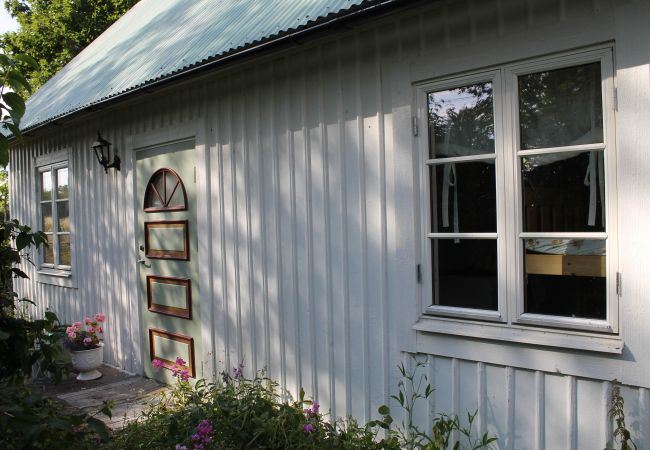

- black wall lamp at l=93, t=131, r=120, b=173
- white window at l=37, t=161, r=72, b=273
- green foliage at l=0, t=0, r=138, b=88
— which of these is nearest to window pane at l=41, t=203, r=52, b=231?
white window at l=37, t=161, r=72, b=273

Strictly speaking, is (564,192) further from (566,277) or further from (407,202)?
(407,202)

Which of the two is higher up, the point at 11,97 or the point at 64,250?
the point at 11,97

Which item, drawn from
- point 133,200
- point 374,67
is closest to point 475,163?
point 374,67

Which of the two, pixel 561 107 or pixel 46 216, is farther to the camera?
pixel 46 216

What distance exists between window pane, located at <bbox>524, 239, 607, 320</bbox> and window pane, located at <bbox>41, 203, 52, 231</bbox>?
23.7ft

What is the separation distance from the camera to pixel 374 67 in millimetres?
3773

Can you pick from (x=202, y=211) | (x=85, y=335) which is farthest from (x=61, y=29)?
(x=202, y=211)

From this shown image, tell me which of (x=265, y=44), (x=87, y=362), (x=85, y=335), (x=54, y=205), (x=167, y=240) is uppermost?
(x=265, y=44)

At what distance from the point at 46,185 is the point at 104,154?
2.41m

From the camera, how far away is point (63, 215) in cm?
777

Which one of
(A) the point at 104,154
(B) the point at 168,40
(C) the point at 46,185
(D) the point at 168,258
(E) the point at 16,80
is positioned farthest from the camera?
(C) the point at 46,185

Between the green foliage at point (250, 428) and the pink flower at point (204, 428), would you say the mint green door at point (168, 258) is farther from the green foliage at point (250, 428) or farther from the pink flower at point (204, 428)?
the pink flower at point (204, 428)

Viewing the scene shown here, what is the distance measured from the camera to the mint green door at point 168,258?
5.41 metres

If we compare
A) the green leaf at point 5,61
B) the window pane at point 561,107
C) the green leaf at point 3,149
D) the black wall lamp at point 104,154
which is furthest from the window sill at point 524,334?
the black wall lamp at point 104,154
